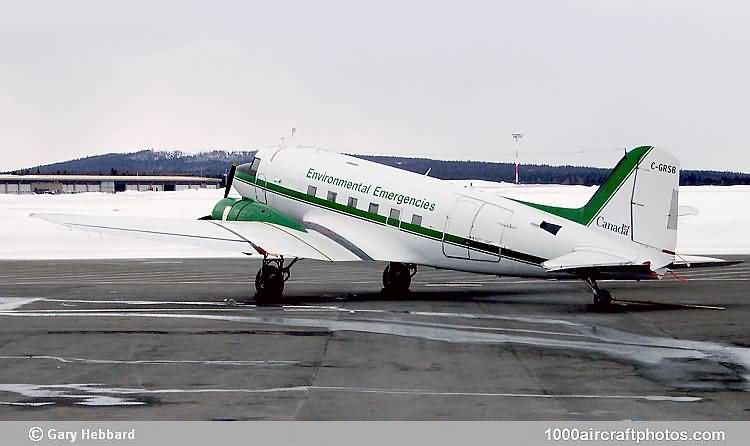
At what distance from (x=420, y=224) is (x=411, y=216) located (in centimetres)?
51

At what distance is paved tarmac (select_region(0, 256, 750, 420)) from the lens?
642 inches

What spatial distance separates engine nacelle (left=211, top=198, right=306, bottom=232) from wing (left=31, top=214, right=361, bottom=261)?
1.56 m

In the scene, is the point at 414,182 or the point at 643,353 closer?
the point at 643,353

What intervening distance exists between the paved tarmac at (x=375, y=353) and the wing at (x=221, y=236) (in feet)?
5.01

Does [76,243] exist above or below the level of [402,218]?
below

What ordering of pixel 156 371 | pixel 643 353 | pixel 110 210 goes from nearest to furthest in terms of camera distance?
1. pixel 156 371
2. pixel 643 353
3. pixel 110 210

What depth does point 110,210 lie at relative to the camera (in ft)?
305

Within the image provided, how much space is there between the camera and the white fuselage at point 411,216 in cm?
3036

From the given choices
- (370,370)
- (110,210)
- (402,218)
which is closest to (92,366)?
(370,370)

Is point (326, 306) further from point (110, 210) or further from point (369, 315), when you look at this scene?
point (110, 210)

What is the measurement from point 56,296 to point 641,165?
60.1 ft

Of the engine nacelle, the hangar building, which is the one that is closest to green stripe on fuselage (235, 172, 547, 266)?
the engine nacelle

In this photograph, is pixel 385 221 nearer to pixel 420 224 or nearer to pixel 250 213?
pixel 420 224

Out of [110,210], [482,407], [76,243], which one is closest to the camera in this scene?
[482,407]
